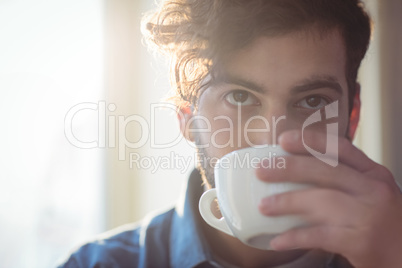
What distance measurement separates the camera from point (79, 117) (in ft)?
4.63

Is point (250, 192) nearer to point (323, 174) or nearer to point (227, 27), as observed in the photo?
point (323, 174)

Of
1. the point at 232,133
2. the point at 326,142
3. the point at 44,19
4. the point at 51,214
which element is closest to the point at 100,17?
the point at 44,19

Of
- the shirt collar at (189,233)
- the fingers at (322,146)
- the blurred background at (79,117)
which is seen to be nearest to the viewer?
the fingers at (322,146)

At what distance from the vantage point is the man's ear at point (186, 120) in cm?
95

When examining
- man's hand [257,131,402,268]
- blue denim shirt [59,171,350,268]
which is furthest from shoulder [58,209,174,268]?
man's hand [257,131,402,268]

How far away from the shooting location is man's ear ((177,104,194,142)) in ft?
3.10

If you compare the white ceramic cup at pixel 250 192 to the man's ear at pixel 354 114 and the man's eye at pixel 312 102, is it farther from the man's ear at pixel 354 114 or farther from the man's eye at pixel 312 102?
the man's ear at pixel 354 114

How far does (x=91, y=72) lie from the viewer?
148 centimetres

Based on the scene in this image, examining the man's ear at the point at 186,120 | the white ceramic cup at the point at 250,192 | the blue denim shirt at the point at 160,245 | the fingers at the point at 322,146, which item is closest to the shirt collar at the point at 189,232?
the blue denim shirt at the point at 160,245

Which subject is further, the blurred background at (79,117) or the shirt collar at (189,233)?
the blurred background at (79,117)

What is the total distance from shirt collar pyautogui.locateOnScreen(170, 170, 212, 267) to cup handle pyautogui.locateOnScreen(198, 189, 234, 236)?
12.8 inches

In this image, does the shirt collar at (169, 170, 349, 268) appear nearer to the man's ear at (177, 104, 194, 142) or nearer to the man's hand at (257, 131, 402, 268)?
the man's ear at (177, 104, 194, 142)

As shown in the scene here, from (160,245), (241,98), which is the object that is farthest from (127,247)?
(241,98)

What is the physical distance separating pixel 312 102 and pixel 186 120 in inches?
12.2
